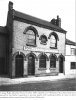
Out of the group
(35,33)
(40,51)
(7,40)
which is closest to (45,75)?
(40,51)

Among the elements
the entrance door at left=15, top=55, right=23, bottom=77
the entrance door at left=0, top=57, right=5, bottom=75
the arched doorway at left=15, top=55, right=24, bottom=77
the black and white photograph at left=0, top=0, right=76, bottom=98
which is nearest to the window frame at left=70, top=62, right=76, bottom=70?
the black and white photograph at left=0, top=0, right=76, bottom=98

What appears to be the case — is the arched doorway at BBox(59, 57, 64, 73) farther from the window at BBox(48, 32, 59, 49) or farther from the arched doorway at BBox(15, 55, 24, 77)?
the arched doorway at BBox(15, 55, 24, 77)

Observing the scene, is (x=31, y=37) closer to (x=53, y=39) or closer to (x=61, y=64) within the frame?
(x=53, y=39)

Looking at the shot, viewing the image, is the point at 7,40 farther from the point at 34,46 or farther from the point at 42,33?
the point at 42,33

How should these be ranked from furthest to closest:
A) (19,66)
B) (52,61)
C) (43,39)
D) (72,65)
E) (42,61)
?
(72,65) → (52,61) → (43,39) → (42,61) → (19,66)

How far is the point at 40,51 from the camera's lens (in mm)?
17094

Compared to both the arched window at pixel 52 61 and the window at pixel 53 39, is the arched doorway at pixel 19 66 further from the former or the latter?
the window at pixel 53 39

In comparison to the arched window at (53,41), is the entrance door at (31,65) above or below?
below

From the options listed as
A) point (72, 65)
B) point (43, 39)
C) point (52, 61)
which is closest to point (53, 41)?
point (43, 39)

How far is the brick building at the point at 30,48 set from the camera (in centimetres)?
1501

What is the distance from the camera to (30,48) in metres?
16.0

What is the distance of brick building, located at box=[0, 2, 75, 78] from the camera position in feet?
49.2

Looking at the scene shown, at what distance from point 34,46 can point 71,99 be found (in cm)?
1032

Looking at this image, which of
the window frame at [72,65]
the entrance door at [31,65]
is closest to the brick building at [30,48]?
the entrance door at [31,65]
